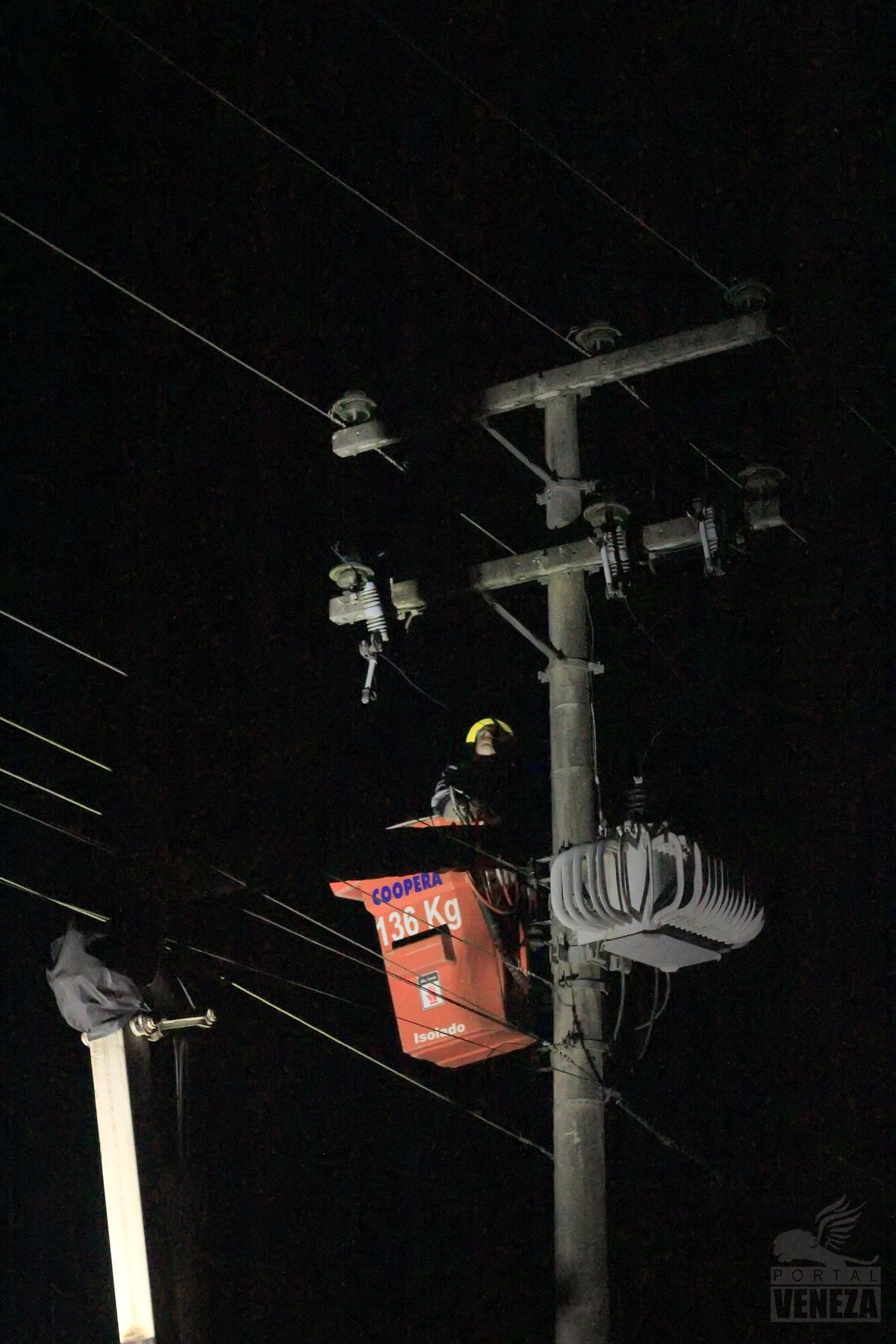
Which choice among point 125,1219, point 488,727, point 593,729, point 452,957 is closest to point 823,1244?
point 452,957

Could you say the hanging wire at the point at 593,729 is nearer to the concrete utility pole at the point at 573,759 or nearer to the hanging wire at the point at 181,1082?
the concrete utility pole at the point at 573,759

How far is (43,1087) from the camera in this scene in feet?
51.4

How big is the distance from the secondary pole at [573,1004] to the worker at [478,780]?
2.07 feet

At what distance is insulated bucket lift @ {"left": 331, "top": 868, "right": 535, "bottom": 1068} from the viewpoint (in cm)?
937

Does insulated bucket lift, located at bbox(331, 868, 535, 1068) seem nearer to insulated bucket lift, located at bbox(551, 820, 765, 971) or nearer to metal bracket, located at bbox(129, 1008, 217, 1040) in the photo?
insulated bucket lift, located at bbox(551, 820, 765, 971)

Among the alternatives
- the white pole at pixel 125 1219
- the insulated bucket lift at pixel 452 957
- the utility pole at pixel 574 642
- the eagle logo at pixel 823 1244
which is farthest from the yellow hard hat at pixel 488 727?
the eagle logo at pixel 823 1244

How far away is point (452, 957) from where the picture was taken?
30.9 feet

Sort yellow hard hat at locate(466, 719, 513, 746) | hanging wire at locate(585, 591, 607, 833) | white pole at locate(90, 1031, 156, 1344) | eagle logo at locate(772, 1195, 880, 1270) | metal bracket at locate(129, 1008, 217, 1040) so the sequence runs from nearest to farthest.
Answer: white pole at locate(90, 1031, 156, 1344), metal bracket at locate(129, 1008, 217, 1040), hanging wire at locate(585, 591, 607, 833), yellow hard hat at locate(466, 719, 513, 746), eagle logo at locate(772, 1195, 880, 1270)

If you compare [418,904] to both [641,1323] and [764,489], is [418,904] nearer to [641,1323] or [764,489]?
[764,489]

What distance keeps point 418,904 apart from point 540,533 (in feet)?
7.37

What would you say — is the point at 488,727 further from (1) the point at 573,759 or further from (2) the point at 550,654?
(1) the point at 573,759

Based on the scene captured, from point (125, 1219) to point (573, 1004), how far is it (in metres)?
2.70

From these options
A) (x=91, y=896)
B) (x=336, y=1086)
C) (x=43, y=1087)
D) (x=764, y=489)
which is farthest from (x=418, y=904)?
(x=336, y=1086)

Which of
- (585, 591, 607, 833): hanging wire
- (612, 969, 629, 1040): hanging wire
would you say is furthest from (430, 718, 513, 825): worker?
(612, 969, 629, 1040): hanging wire
